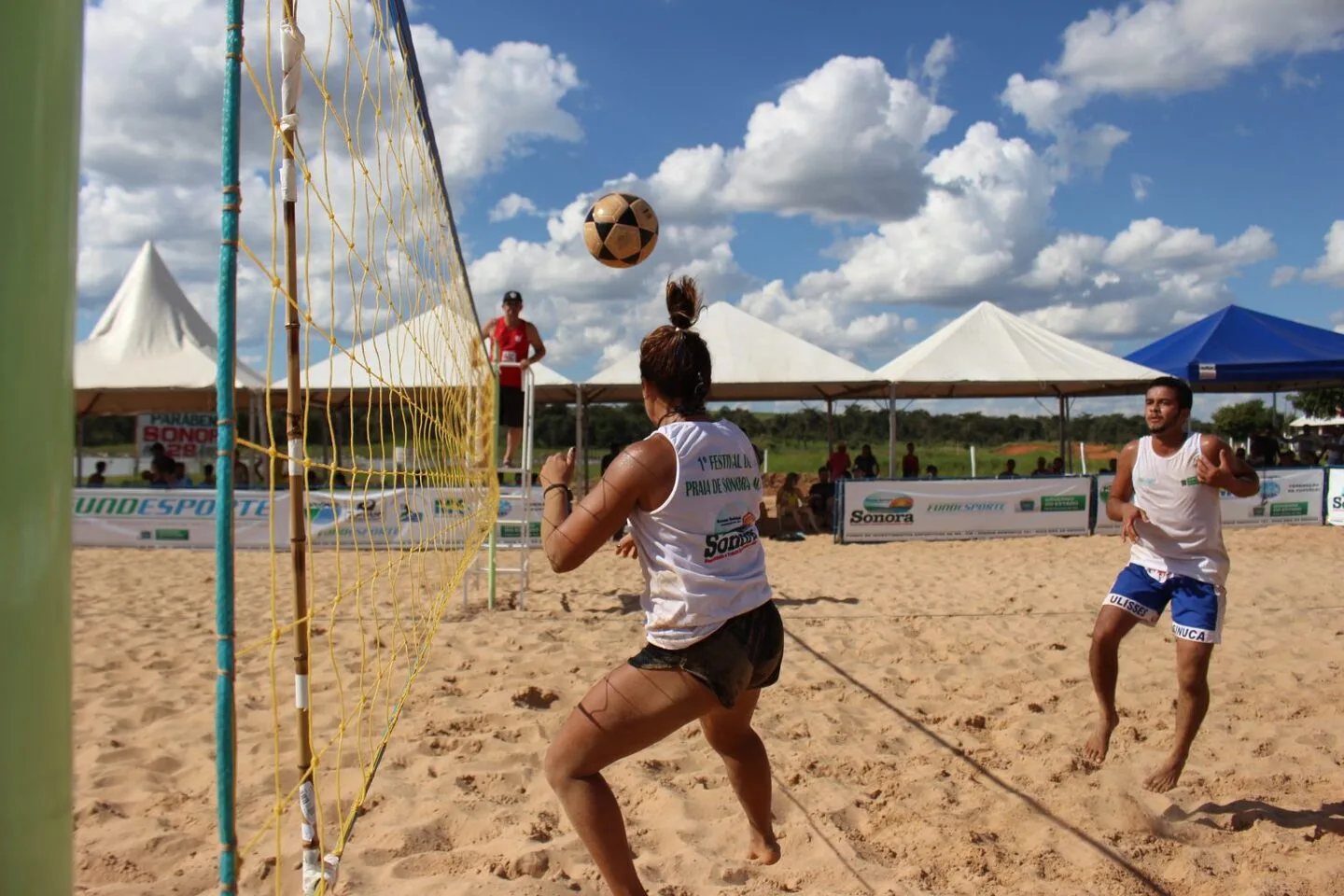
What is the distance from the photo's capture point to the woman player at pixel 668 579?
1975 mm

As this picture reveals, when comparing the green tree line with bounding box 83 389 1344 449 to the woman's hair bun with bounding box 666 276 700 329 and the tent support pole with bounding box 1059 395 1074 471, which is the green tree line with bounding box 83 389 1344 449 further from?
the woman's hair bun with bounding box 666 276 700 329

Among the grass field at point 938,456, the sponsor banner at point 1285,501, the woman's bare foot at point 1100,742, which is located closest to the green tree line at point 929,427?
the grass field at point 938,456

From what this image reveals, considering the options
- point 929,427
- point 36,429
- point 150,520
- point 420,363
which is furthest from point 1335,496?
point 929,427

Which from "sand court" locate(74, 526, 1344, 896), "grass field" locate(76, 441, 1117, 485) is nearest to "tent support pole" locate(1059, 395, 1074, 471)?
"grass field" locate(76, 441, 1117, 485)

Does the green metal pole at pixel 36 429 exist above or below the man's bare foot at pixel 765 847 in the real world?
above

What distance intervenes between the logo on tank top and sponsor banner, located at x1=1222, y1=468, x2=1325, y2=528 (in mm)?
11268

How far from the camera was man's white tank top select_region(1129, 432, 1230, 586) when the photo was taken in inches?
128

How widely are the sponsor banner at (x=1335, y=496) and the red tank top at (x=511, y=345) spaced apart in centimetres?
1030

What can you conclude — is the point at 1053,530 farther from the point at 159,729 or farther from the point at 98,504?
the point at 98,504

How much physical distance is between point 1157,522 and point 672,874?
2.09 metres

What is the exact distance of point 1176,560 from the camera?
3.30 m

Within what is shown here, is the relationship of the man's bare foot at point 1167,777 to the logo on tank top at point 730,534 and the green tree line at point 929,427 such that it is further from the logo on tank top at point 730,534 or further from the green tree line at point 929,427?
the green tree line at point 929,427

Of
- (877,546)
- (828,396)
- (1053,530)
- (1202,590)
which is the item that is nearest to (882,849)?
(1202,590)

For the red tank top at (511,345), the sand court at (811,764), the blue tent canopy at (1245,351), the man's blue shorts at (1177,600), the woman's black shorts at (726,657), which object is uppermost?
the blue tent canopy at (1245,351)
